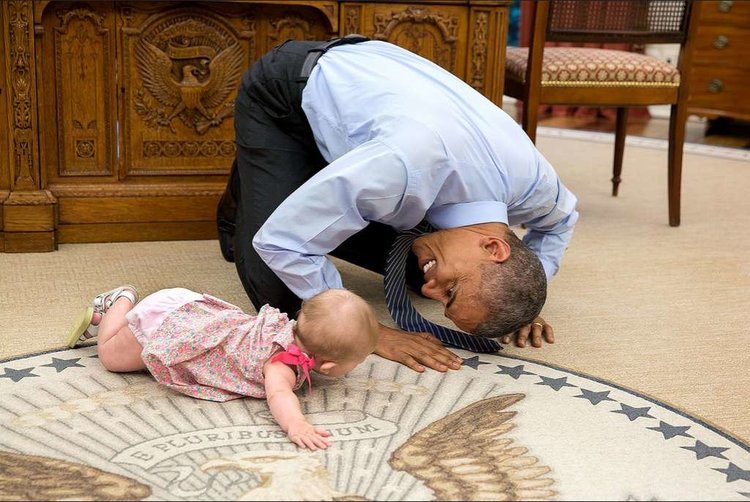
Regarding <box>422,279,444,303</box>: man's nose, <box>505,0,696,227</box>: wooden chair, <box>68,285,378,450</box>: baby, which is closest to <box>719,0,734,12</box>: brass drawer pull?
<box>505,0,696,227</box>: wooden chair

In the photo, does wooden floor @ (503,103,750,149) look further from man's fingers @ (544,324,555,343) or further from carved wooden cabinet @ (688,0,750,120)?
man's fingers @ (544,324,555,343)

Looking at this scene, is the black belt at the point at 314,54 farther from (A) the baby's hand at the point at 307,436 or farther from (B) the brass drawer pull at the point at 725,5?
(B) the brass drawer pull at the point at 725,5

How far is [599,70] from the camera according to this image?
3701 millimetres

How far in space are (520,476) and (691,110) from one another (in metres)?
4.67

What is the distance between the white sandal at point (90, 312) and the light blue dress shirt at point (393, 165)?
376mm

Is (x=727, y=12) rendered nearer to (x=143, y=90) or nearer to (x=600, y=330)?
(x=600, y=330)

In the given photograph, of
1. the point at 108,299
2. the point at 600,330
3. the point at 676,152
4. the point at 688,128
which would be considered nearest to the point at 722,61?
the point at 688,128

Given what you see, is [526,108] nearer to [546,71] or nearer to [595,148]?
[546,71]

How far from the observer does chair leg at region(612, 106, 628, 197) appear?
4.30 metres

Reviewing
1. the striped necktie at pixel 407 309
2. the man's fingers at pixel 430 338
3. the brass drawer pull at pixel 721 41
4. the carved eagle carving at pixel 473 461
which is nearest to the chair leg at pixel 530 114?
the striped necktie at pixel 407 309

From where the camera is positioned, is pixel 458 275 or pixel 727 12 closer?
pixel 458 275

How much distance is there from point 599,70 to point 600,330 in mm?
1333

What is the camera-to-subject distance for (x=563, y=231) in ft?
8.38

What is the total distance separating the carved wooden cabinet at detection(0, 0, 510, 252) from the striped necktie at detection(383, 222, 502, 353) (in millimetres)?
1049
